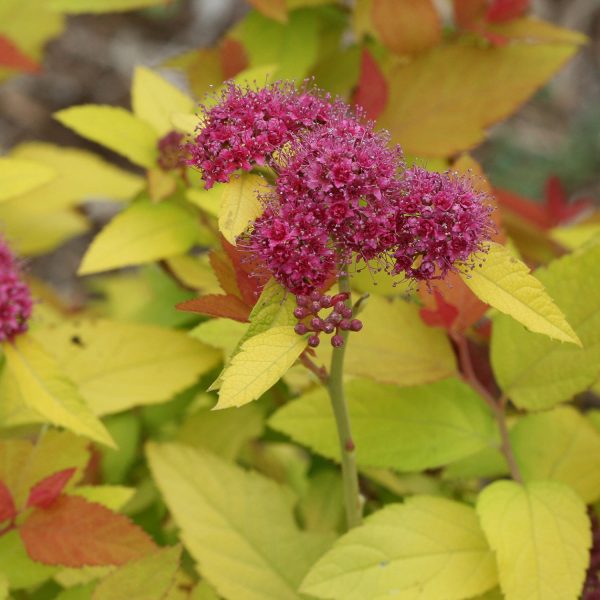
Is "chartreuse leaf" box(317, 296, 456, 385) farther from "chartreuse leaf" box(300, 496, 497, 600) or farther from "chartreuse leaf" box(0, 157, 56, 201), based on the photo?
"chartreuse leaf" box(0, 157, 56, 201)

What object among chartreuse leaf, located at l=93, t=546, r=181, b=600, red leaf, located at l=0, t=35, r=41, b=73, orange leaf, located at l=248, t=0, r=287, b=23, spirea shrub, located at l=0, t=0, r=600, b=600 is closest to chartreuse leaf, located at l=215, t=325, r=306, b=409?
spirea shrub, located at l=0, t=0, r=600, b=600

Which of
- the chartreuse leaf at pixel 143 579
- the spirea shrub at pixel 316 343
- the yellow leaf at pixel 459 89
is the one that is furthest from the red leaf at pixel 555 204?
the chartreuse leaf at pixel 143 579

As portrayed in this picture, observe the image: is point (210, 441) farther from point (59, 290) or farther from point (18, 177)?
point (59, 290)

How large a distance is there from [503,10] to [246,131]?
2.38 ft

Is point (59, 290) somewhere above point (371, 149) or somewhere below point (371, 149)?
below

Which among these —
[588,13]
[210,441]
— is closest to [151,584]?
[210,441]

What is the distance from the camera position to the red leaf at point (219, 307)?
70 centimetres

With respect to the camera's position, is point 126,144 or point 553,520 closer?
point 553,520

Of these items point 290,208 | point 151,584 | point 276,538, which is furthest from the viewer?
point 276,538

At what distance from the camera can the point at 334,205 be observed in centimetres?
62

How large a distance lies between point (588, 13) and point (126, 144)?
10.6 feet

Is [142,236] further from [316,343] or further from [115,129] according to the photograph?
[316,343]

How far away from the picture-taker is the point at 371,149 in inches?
25.4

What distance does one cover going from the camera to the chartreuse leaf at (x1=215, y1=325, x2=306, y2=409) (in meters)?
0.59
